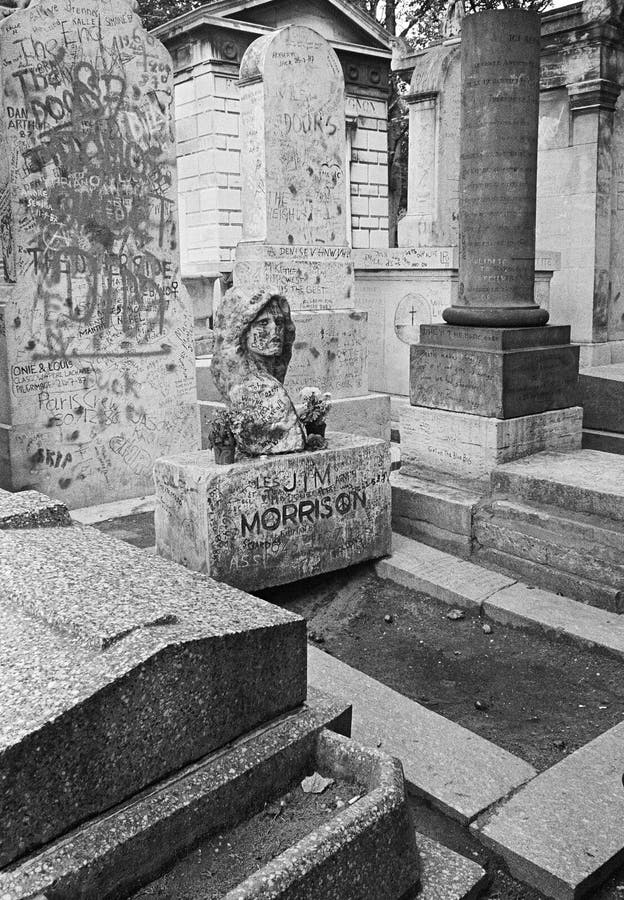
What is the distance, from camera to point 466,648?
4.50m

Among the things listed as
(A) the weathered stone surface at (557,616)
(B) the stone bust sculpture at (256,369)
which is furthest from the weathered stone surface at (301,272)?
(A) the weathered stone surface at (557,616)

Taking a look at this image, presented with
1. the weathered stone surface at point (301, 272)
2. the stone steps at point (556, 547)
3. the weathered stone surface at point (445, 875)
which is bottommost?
the weathered stone surface at point (445, 875)

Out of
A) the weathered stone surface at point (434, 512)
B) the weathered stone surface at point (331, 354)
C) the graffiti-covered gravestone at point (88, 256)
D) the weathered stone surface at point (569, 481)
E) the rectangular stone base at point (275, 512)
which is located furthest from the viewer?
the weathered stone surface at point (331, 354)

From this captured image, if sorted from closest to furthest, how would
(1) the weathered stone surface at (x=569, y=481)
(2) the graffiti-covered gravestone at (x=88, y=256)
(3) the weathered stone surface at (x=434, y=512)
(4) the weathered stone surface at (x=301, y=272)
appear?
(1) the weathered stone surface at (x=569, y=481), (3) the weathered stone surface at (x=434, y=512), (2) the graffiti-covered gravestone at (x=88, y=256), (4) the weathered stone surface at (x=301, y=272)

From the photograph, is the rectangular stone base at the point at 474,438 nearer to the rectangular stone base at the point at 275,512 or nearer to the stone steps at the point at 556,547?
the stone steps at the point at 556,547

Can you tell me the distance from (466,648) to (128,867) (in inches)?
109

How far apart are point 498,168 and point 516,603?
3.02 m

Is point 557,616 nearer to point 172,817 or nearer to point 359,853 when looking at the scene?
point 359,853

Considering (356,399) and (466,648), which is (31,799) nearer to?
(466,648)

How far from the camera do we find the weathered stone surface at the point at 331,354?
302 inches

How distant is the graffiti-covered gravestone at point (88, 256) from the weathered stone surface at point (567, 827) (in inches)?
175

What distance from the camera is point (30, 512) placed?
10.5 ft

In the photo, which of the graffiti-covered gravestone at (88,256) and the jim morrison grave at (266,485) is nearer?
the jim morrison grave at (266,485)

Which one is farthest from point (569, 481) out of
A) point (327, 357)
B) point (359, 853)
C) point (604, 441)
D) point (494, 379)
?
point (359, 853)
